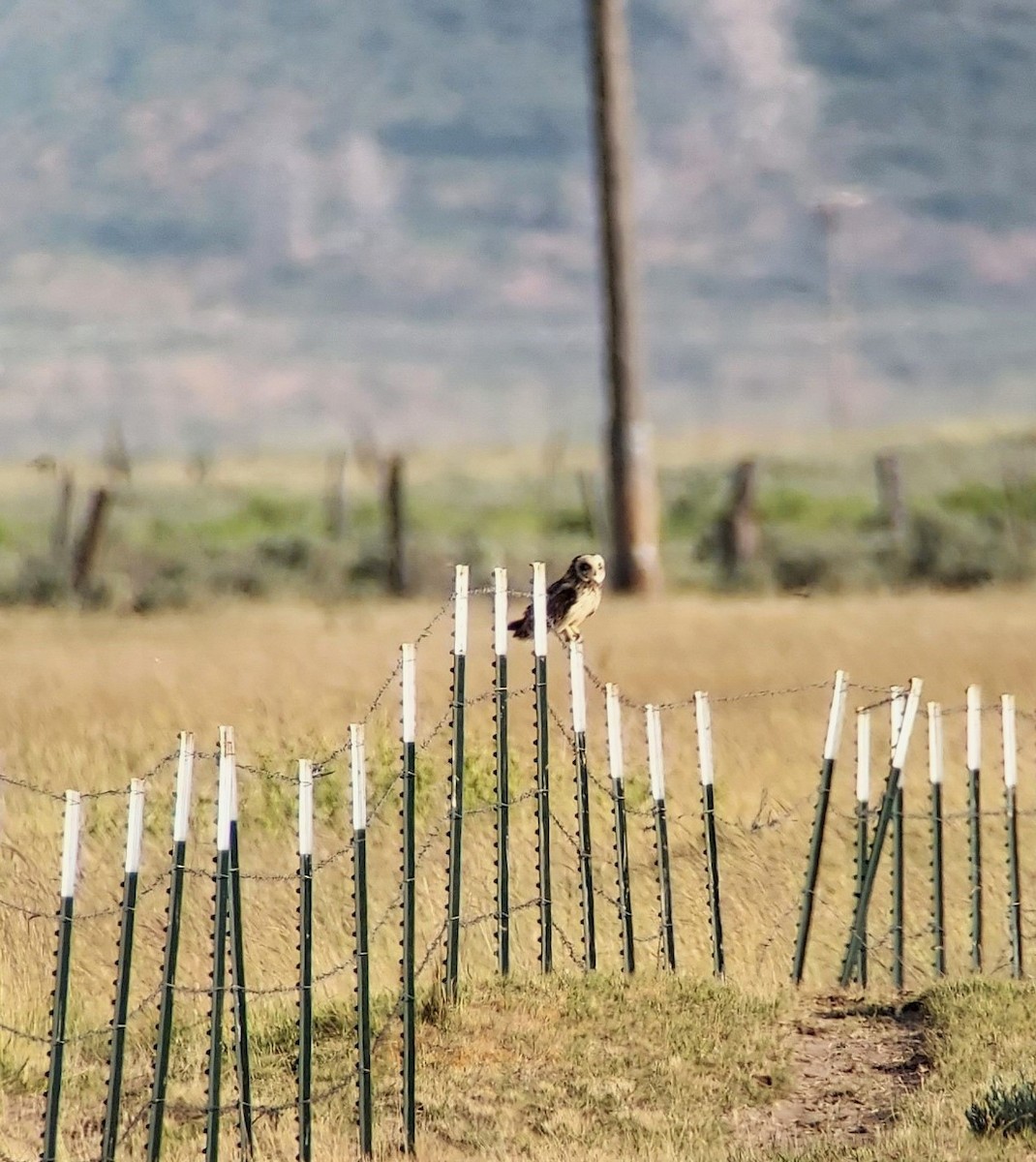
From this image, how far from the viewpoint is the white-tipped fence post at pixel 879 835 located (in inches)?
462

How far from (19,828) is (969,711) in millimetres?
4810

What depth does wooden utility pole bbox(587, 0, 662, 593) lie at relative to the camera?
84.8ft

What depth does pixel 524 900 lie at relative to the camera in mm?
12938

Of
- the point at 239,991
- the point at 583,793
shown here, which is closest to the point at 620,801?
the point at 583,793

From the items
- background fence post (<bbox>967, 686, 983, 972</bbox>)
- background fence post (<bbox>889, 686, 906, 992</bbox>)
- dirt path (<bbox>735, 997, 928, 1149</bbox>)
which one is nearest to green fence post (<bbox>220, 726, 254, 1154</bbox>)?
dirt path (<bbox>735, 997, 928, 1149</bbox>)

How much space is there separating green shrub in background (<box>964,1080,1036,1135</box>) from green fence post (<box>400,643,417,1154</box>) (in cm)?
194

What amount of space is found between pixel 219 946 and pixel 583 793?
2.69 meters

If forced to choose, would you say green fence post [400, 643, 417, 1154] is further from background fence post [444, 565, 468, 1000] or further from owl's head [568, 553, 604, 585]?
owl's head [568, 553, 604, 585]

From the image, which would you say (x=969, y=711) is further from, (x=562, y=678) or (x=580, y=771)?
(x=562, y=678)

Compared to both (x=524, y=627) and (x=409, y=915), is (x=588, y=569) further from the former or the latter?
(x=409, y=915)

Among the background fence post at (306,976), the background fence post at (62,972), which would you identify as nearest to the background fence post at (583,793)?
the background fence post at (306,976)

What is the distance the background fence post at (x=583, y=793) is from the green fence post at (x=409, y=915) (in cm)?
149

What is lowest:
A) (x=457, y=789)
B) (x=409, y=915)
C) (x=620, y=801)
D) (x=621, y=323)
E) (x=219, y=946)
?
(x=219, y=946)

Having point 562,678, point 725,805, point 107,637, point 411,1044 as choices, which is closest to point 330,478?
point 107,637
